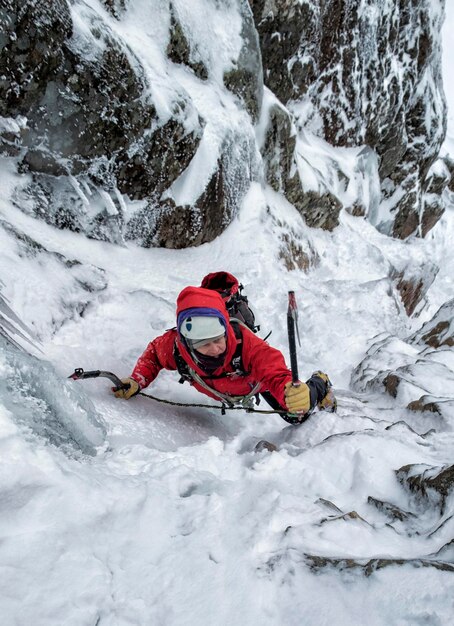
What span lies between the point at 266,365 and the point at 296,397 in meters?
0.39

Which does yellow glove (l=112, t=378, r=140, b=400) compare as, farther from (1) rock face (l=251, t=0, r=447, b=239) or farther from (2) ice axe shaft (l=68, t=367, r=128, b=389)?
(1) rock face (l=251, t=0, r=447, b=239)

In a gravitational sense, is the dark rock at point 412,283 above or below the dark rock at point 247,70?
below

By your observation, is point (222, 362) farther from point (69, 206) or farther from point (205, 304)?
point (69, 206)

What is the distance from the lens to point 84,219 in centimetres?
559

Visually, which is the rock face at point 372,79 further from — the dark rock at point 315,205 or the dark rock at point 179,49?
the dark rock at point 179,49

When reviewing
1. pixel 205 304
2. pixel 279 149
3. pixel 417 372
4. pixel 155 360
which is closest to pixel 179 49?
pixel 279 149

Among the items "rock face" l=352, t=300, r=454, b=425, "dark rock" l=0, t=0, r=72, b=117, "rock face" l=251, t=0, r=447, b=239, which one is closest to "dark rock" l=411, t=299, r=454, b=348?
"rock face" l=352, t=300, r=454, b=425

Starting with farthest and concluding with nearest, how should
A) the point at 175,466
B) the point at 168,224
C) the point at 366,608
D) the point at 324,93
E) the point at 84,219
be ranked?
the point at 324,93 < the point at 168,224 < the point at 84,219 < the point at 175,466 < the point at 366,608

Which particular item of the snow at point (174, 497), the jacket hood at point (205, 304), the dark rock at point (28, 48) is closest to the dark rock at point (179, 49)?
the dark rock at point (28, 48)

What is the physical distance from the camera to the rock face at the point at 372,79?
11016 millimetres

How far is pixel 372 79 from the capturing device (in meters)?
14.3

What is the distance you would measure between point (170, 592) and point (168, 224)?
584cm

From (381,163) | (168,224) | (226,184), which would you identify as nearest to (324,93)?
(381,163)

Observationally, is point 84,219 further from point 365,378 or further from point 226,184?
point 365,378
